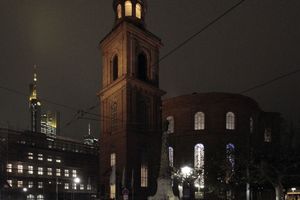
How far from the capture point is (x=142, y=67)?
54250 mm

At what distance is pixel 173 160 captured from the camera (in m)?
62.2

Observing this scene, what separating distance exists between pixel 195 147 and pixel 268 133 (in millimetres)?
14245

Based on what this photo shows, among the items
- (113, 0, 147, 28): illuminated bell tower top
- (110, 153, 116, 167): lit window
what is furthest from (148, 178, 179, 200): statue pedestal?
(113, 0, 147, 28): illuminated bell tower top

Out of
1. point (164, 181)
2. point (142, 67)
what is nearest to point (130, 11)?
point (142, 67)

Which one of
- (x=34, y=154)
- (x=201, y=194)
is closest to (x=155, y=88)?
(x=201, y=194)

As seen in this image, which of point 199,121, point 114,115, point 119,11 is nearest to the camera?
point 114,115

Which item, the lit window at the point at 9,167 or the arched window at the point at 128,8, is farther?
the lit window at the point at 9,167

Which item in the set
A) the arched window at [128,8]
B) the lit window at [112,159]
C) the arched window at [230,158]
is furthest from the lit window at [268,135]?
the arched window at [128,8]

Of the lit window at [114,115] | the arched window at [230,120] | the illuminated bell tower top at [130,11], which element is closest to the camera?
the lit window at [114,115]

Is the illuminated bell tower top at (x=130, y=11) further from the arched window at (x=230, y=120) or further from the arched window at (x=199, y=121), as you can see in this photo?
the arched window at (x=230, y=120)

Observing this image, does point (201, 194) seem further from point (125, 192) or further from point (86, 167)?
point (86, 167)

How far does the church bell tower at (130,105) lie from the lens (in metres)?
48.8

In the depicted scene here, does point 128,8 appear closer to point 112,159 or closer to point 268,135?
point 112,159

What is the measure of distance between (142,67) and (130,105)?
678 cm
